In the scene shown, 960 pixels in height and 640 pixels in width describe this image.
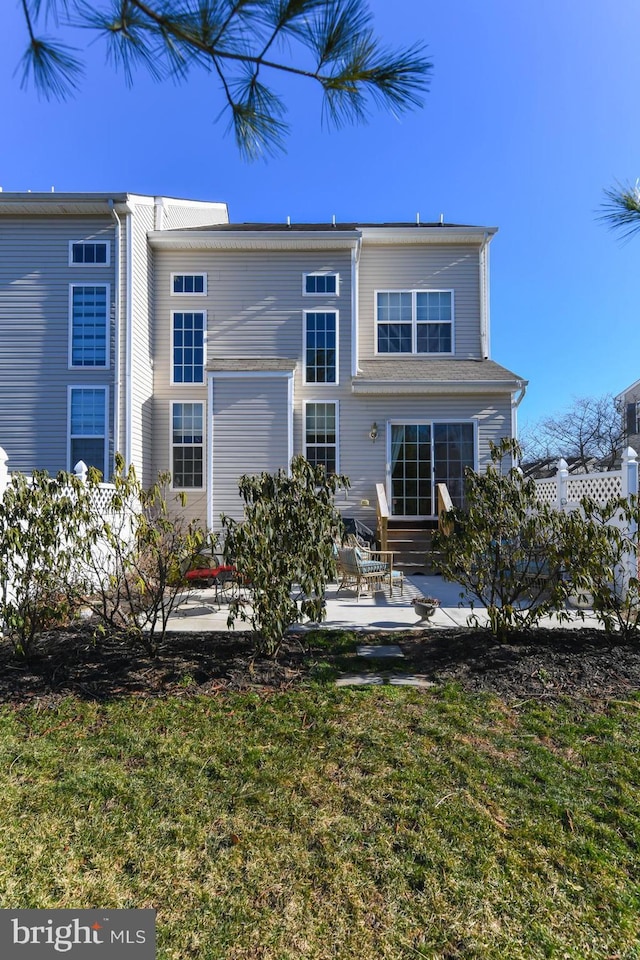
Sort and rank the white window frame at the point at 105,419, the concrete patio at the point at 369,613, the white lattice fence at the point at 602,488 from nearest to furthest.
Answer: the concrete patio at the point at 369,613, the white lattice fence at the point at 602,488, the white window frame at the point at 105,419

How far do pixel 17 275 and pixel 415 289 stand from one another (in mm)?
9361

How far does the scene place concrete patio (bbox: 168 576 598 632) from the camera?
5.82 m

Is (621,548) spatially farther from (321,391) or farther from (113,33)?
(321,391)

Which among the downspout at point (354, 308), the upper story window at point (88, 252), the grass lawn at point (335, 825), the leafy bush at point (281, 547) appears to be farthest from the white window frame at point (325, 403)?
the grass lawn at point (335, 825)

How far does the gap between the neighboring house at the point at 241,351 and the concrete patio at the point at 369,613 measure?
3.84m

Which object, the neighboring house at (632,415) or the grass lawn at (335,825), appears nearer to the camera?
the grass lawn at (335,825)

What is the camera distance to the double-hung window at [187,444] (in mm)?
12031

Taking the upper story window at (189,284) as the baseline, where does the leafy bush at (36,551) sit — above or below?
below

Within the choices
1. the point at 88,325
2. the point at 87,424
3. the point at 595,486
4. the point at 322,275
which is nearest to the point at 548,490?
the point at 595,486

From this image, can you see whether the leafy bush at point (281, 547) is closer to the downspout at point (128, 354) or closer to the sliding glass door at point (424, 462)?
the downspout at point (128, 354)

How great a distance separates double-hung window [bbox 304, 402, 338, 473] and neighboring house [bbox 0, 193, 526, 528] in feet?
0.16

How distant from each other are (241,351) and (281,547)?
8810mm

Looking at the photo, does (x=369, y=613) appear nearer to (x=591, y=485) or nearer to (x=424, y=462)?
(x=591, y=485)

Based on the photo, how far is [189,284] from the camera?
12.3m
